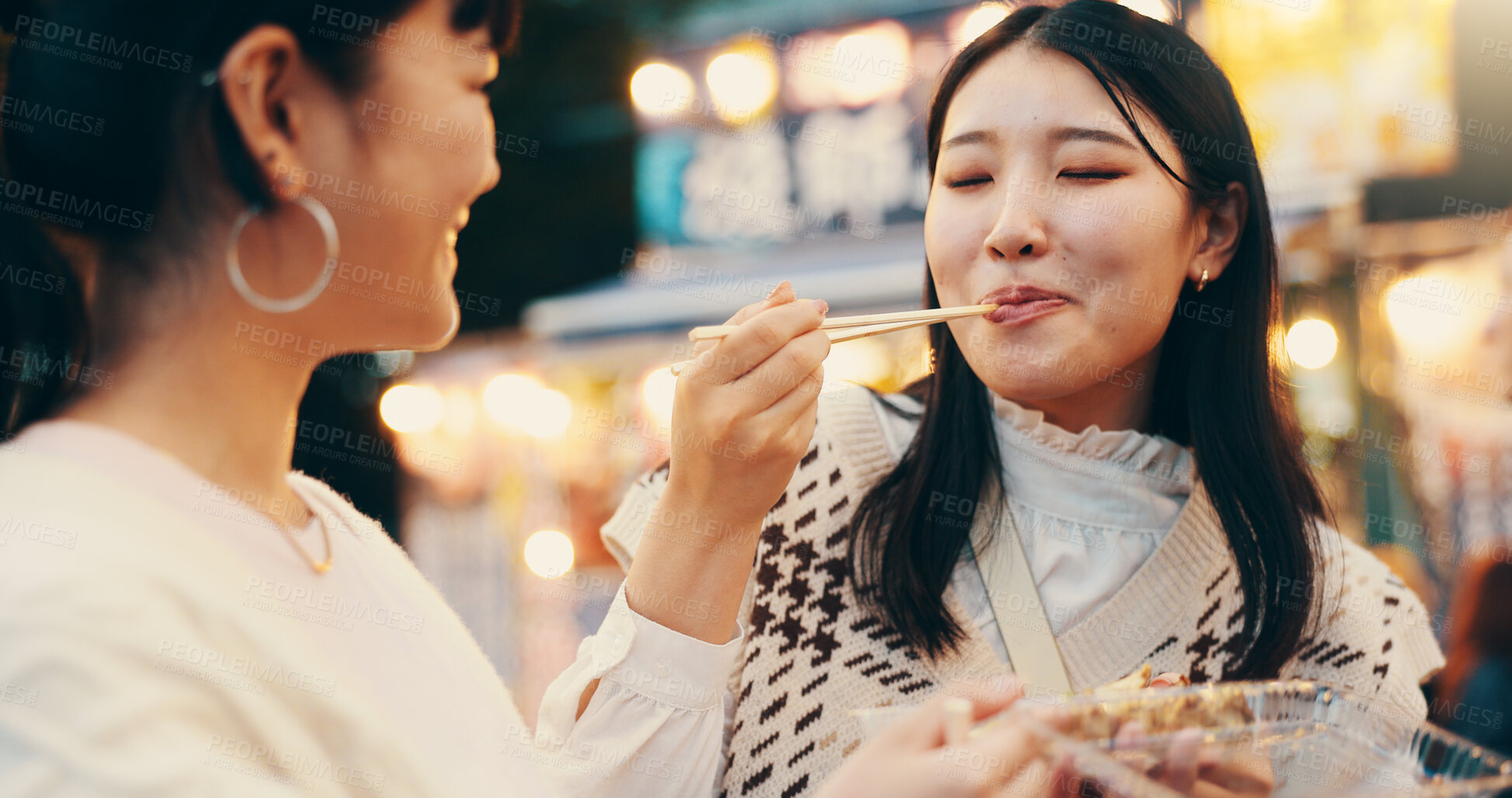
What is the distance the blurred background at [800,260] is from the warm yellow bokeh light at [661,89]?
0.08 feet

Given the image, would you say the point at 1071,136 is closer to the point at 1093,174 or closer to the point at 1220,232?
the point at 1093,174

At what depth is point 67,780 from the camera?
0.60 meters

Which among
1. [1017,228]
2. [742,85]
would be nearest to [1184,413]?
[1017,228]

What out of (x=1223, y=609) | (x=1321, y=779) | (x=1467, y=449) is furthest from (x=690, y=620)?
(x=1467, y=449)

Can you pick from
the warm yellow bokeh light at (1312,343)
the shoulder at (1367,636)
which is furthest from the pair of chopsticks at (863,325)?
the warm yellow bokeh light at (1312,343)

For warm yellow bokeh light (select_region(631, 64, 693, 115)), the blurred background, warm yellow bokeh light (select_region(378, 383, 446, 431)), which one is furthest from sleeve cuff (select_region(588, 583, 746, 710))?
warm yellow bokeh light (select_region(378, 383, 446, 431))

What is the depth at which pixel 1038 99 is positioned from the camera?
1.62m

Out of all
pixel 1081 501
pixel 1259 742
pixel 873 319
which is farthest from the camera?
pixel 1081 501

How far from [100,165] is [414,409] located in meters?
6.59

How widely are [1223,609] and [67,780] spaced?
1792 mm

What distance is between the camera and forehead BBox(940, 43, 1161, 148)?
5.28 ft

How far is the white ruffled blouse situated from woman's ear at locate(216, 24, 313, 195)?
1382 millimetres

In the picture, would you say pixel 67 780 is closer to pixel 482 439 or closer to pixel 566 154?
pixel 482 439

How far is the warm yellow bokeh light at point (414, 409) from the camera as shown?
22.7 feet
